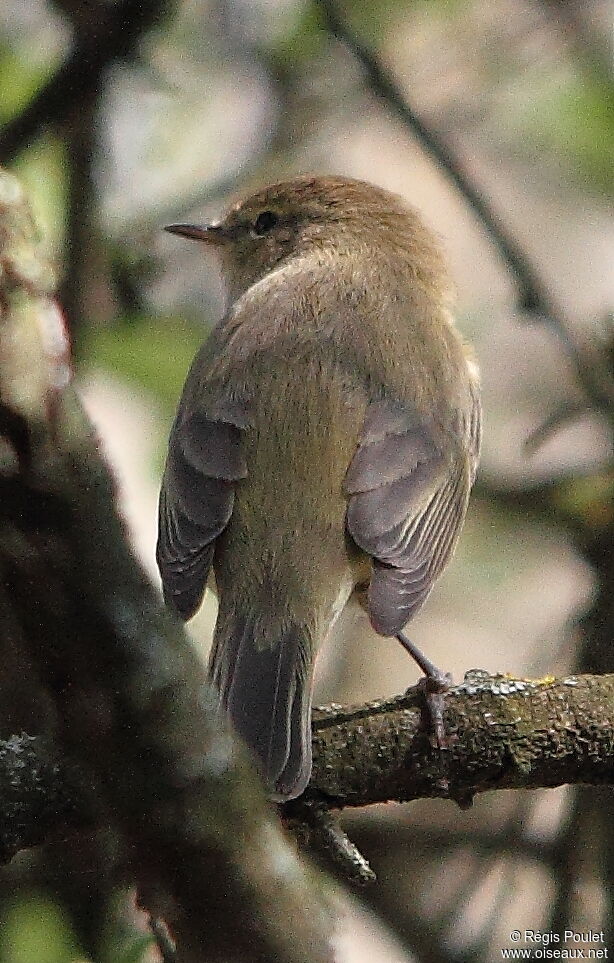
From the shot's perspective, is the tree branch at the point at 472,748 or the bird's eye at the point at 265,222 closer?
the tree branch at the point at 472,748

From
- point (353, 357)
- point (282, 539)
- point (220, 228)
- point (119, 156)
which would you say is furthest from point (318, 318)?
point (119, 156)

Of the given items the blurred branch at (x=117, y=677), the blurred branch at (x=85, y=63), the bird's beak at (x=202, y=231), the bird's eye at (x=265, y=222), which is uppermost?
the blurred branch at (x=85, y=63)

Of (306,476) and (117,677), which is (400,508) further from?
(117,677)

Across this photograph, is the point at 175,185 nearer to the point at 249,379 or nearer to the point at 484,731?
the point at 249,379

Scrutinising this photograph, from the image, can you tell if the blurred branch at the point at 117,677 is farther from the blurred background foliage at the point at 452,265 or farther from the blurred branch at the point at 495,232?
the blurred branch at the point at 495,232

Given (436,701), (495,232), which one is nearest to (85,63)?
(495,232)

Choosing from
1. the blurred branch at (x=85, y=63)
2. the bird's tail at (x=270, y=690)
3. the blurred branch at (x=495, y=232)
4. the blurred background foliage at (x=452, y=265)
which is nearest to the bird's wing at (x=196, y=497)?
the bird's tail at (x=270, y=690)

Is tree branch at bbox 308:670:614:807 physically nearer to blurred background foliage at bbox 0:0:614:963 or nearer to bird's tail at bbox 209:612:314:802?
bird's tail at bbox 209:612:314:802
